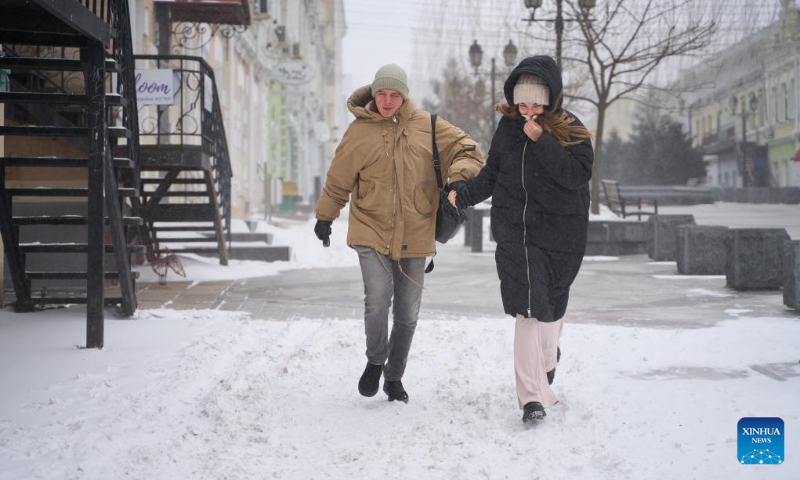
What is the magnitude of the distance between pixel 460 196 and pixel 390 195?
419 millimetres

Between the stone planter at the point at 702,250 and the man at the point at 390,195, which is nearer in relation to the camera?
the man at the point at 390,195

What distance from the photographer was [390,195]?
15.8 feet

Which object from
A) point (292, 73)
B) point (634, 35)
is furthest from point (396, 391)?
point (292, 73)

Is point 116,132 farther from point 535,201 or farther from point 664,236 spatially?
point 664,236

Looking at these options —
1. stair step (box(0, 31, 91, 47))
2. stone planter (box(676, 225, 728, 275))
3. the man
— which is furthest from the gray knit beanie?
stone planter (box(676, 225, 728, 275))

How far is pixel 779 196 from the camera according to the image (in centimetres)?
1062

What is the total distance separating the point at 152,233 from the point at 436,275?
13.6ft

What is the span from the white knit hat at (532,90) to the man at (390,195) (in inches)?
21.1

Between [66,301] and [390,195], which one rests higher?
[390,195]

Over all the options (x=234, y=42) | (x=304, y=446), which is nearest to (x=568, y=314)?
(x=304, y=446)

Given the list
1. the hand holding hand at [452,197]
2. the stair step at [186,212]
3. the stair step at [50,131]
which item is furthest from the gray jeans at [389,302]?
the stair step at [186,212]

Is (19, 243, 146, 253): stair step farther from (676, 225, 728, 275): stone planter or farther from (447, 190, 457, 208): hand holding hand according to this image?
(676, 225, 728, 275): stone planter

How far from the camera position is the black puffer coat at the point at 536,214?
14.4 ft

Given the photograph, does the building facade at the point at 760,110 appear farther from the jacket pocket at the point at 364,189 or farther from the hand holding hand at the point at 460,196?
the jacket pocket at the point at 364,189
